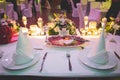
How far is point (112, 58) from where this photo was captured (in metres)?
1.37

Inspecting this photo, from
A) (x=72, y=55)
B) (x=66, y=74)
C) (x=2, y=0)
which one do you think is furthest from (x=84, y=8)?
(x=66, y=74)

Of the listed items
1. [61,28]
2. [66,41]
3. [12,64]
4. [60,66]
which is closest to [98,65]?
[60,66]

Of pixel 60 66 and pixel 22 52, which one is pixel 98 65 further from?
pixel 22 52

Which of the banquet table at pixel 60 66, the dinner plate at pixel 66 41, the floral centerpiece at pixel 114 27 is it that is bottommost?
the banquet table at pixel 60 66

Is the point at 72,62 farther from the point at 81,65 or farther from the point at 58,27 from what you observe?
the point at 58,27

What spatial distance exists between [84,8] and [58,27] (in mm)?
2084

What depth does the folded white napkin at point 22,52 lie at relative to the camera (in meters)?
1.28

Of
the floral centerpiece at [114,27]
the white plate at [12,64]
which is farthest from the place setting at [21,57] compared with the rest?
the floral centerpiece at [114,27]

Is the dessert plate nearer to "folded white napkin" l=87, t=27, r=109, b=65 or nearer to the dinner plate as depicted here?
"folded white napkin" l=87, t=27, r=109, b=65

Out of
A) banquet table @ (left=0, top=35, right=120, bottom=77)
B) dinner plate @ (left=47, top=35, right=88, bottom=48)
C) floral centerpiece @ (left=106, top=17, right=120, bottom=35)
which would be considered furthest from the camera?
floral centerpiece @ (left=106, top=17, right=120, bottom=35)

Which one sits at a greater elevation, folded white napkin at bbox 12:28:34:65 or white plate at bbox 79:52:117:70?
folded white napkin at bbox 12:28:34:65

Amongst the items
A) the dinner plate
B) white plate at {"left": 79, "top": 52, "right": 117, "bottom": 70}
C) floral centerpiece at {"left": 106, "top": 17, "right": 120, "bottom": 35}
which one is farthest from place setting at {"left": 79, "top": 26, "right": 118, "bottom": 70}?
floral centerpiece at {"left": 106, "top": 17, "right": 120, "bottom": 35}

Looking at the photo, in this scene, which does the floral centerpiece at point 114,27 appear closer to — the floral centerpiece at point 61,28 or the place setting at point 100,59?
the floral centerpiece at point 61,28

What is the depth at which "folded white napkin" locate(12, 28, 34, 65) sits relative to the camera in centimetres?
128
